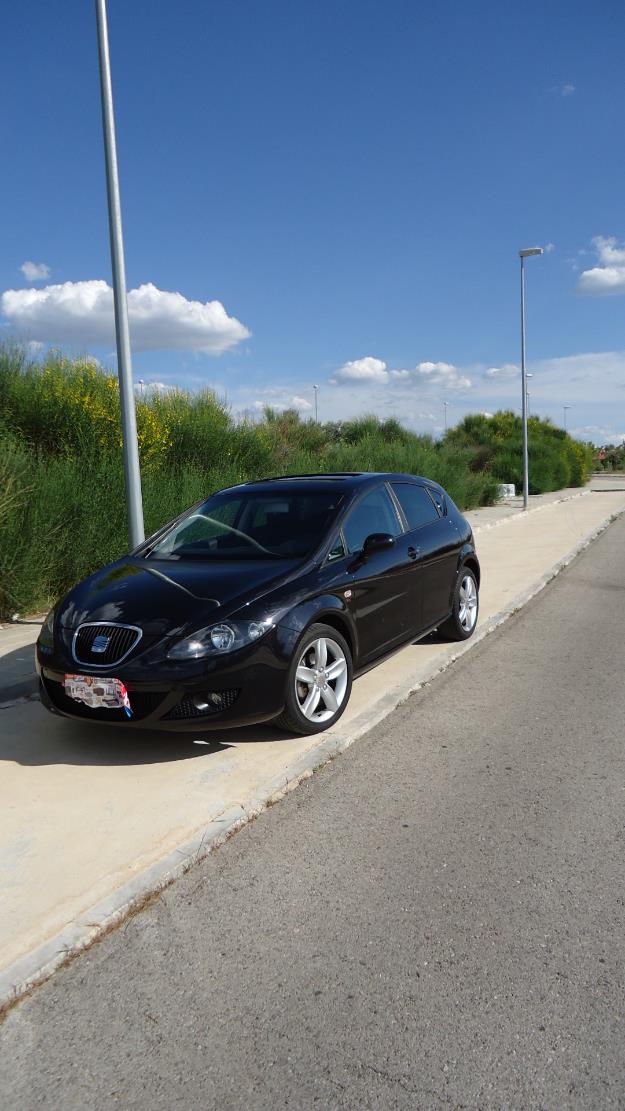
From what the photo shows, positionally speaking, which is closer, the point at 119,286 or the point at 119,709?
the point at 119,709

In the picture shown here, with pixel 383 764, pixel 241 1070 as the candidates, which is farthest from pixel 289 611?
pixel 241 1070

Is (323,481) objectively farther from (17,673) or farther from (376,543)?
(17,673)

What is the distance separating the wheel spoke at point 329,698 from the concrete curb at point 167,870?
0.60ft

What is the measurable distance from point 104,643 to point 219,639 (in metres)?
0.67

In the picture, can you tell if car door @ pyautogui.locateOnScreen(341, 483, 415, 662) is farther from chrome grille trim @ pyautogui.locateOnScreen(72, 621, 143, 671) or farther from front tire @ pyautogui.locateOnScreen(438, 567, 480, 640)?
chrome grille trim @ pyautogui.locateOnScreen(72, 621, 143, 671)

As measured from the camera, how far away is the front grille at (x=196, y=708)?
4711 millimetres

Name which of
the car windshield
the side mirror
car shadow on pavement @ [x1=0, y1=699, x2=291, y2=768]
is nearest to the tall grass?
the car windshield

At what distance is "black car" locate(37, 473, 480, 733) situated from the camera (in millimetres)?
4738

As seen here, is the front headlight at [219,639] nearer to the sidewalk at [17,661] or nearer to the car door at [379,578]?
the car door at [379,578]

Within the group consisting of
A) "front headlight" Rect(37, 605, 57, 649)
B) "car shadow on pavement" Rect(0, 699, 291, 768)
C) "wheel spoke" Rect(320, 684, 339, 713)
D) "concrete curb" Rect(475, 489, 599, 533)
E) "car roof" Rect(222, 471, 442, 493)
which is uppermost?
"car roof" Rect(222, 471, 442, 493)

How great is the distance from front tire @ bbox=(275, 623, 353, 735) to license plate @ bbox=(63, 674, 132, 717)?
90 cm

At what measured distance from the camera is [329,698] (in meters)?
5.39

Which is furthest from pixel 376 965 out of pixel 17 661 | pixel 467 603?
pixel 467 603

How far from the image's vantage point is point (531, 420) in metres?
49.0
